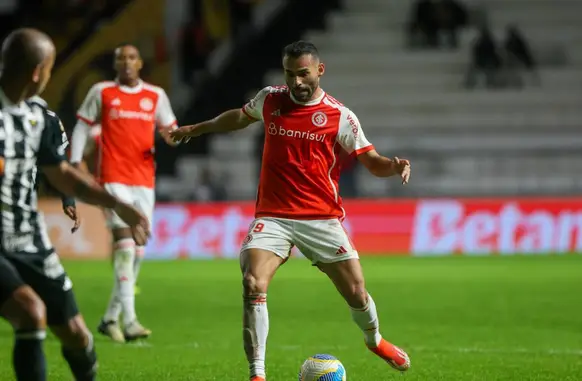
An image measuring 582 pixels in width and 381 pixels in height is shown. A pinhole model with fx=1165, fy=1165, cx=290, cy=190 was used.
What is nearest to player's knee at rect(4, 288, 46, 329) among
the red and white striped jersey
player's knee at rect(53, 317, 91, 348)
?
player's knee at rect(53, 317, 91, 348)

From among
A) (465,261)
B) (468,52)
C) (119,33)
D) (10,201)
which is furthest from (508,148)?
(10,201)

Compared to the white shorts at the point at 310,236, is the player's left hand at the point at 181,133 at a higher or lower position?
higher

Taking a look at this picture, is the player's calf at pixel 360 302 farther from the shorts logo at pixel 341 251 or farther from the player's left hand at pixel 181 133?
the player's left hand at pixel 181 133

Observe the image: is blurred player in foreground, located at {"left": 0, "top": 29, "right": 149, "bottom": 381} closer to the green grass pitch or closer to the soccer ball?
the soccer ball

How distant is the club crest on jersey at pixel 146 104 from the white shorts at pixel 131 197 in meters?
0.71

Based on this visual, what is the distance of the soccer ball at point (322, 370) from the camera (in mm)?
6844

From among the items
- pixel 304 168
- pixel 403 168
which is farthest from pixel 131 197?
pixel 403 168

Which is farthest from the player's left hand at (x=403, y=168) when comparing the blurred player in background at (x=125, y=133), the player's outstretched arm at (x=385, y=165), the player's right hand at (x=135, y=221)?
the blurred player in background at (x=125, y=133)

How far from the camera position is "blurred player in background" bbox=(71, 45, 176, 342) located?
1005 cm

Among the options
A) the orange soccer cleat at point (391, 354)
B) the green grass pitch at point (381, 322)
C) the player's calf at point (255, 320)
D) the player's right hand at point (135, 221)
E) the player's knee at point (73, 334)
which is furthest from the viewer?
the green grass pitch at point (381, 322)

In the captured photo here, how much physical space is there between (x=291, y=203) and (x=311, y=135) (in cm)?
44

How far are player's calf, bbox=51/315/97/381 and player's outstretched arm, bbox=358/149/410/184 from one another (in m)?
2.30

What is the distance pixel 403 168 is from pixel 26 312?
272 centimetres

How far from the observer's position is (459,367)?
825cm
